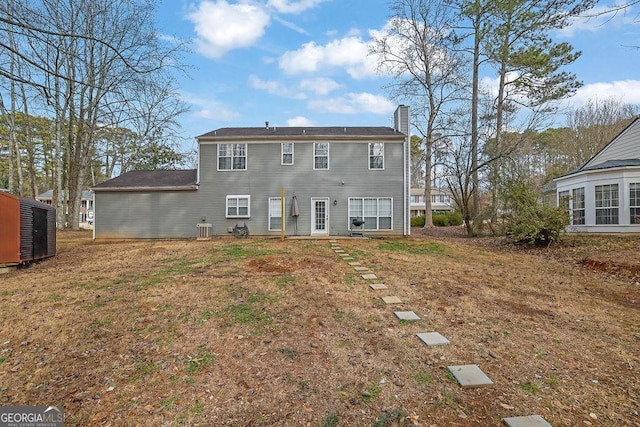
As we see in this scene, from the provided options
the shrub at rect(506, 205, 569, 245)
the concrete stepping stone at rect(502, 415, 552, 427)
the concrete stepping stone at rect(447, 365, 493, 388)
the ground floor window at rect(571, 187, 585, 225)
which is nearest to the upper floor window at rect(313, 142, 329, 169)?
the shrub at rect(506, 205, 569, 245)

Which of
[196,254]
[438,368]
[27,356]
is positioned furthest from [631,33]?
[196,254]

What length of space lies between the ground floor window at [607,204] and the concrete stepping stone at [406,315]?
12.6m

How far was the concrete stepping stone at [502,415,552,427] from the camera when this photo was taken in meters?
2.08

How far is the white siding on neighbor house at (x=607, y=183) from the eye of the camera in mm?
11305

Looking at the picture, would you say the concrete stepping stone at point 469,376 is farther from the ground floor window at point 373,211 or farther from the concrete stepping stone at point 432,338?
the ground floor window at point 373,211

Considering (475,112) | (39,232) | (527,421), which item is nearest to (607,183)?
(475,112)

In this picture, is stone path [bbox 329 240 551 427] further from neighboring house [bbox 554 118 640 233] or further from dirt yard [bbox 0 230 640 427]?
neighboring house [bbox 554 118 640 233]

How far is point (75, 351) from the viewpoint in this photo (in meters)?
3.24

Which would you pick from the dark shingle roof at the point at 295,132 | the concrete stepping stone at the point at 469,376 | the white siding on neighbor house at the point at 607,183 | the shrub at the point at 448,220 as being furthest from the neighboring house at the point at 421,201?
the concrete stepping stone at the point at 469,376

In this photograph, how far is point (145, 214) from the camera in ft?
48.3

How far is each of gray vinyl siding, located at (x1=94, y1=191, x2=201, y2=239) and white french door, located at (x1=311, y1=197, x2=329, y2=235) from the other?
559 centimetres

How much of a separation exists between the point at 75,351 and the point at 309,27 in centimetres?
1356

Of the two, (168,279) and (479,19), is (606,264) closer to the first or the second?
(168,279)

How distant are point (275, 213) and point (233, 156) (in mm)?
3502
